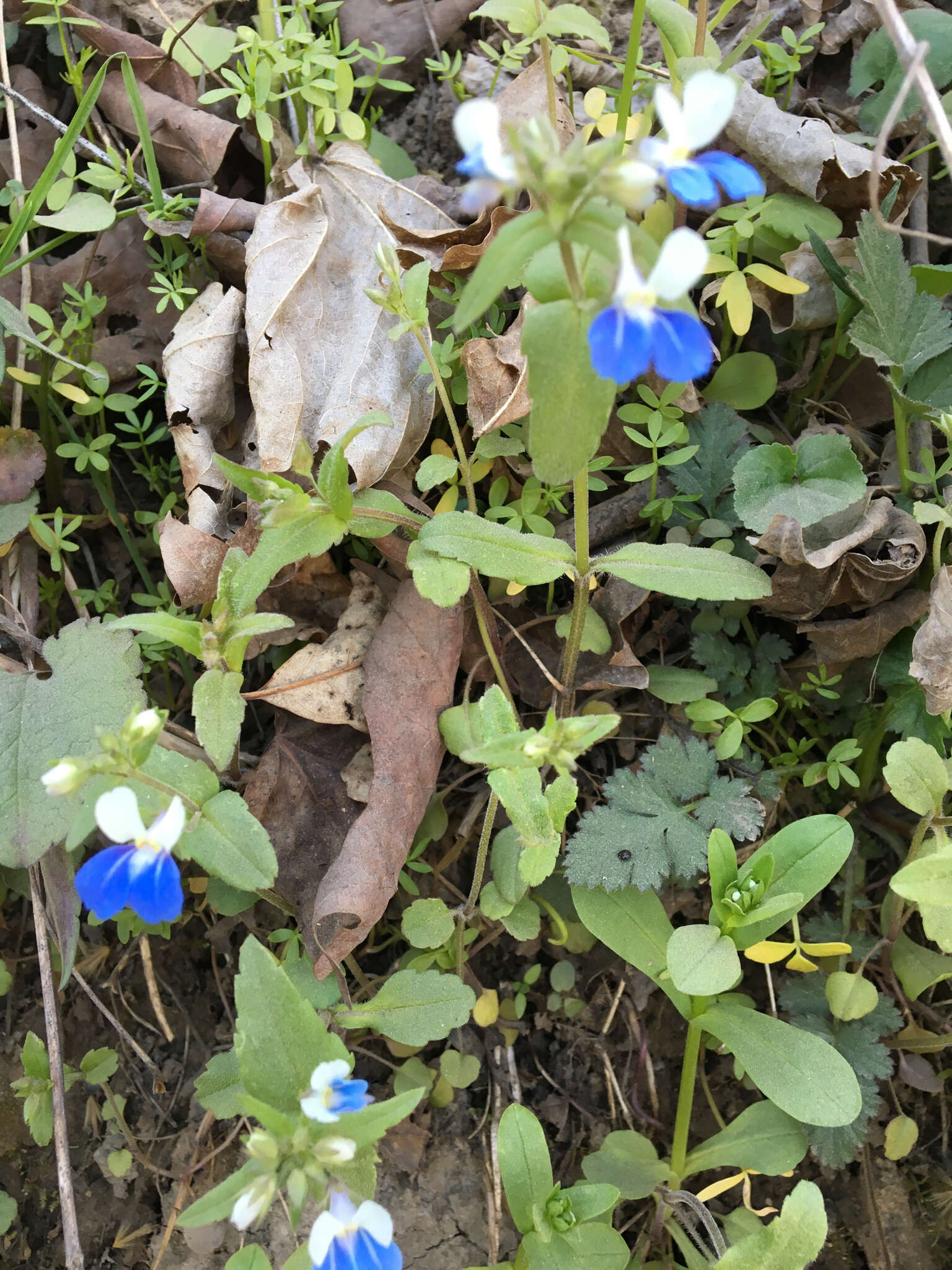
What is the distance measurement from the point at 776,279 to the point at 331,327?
3.72 ft

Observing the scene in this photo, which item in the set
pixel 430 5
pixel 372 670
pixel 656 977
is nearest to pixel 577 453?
pixel 372 670

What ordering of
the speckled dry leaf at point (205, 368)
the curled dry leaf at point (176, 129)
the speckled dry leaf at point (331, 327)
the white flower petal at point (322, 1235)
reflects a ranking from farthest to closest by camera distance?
1. the curled dry leaf at point (176, 129)
2. the speckled dry leaf at point (205, 368)
3. the speckled dry leaf at point (331, 327)
4. the white flower petal at point (322, 1235)

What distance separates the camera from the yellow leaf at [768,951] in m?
2.36

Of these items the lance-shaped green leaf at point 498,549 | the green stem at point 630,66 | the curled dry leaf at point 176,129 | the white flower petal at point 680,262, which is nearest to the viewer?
the white flower petal at point 680,262

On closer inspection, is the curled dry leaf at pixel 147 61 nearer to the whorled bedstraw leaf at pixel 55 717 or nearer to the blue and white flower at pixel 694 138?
the whorled bedstraw leaf at pixel 55 717

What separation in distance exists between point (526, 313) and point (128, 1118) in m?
2.43

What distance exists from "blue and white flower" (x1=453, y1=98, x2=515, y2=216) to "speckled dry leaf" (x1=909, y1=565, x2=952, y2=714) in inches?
56.8

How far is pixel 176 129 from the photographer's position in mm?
2840

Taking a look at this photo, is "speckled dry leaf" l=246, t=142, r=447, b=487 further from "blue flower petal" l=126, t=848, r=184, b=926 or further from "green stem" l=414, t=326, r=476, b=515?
"blue flower petal" l=126, t=848, r=184, b=926

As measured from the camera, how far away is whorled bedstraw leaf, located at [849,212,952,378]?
2385 mm

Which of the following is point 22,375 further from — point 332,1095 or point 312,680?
point 332,1095

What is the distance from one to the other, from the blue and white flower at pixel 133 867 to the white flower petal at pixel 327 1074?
36 centimetres

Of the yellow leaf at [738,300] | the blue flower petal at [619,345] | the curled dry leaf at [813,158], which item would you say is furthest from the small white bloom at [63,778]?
the curled dry leaf at [813,158]

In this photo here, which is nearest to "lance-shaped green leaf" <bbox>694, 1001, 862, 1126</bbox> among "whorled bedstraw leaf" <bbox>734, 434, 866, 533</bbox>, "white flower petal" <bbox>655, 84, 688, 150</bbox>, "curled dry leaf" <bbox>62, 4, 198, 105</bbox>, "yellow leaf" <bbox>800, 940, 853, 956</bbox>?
"yellow leaf" <bbox>800, 940, 853, 956</bbox>
